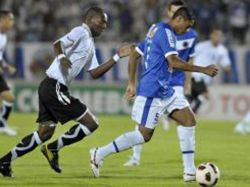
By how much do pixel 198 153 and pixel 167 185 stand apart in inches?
189

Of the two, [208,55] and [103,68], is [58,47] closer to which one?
[103,68]

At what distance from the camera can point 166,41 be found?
35.2ft

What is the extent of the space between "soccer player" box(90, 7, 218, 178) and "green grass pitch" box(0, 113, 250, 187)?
0.51m

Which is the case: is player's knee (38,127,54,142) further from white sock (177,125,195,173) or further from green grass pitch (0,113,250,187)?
white sock (177,125,195,173)

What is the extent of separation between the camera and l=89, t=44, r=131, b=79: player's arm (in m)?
11.2

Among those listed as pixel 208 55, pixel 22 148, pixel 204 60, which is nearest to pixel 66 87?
pixel 22 148

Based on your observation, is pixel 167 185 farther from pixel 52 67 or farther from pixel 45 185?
pixel 52 67

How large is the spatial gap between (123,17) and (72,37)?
54.9ft

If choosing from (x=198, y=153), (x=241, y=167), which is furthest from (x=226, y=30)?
(x=241, y=167)

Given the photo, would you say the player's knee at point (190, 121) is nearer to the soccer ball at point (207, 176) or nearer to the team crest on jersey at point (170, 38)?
the soccer ball at point (207, 176)

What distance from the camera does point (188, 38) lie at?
14.6m

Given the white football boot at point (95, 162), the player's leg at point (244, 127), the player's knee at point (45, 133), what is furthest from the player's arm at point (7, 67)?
the white football boot at point (95, 162)

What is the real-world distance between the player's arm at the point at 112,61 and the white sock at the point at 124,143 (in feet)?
3.03

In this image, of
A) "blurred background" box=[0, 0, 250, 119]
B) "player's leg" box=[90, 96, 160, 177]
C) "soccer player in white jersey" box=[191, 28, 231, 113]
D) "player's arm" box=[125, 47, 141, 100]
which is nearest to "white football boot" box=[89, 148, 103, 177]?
"player's leg" box=[90, 96, 160, 177]
